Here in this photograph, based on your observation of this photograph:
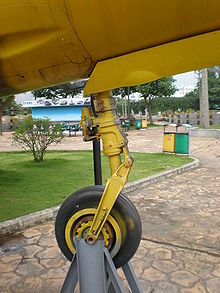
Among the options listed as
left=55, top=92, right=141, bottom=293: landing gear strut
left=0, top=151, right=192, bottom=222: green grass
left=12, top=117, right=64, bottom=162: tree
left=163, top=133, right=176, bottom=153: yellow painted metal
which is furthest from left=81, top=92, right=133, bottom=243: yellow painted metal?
left=163, top=133, right=176, bottom=153: yellow painted metal

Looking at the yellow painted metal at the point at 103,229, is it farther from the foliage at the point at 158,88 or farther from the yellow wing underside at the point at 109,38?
the foliage at the point at 158,88

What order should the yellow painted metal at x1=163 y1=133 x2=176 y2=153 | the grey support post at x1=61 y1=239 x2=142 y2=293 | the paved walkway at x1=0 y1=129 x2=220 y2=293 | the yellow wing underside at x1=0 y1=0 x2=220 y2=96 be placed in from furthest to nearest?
1. the yellow painted metal at x1=163 y1=133 x2=176 y2=153
2. the paved walkway at x1=0 y1=129 x2=220 y2=293
3. the grey support post at x1=61 y1=239 x2=142 y2=293
4. the yellow wing underside at x1=0 y1=0 x2=220 y2=96

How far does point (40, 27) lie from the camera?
1839 mm

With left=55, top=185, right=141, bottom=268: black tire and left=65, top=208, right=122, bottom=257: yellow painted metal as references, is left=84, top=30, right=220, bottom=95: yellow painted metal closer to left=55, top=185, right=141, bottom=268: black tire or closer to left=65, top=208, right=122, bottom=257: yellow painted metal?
left=55, top=185, right=141, bottom=268: black tire

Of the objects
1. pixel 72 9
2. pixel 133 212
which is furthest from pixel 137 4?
pixel 133 212

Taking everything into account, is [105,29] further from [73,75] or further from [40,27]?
[73,75]

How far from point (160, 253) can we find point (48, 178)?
14.1 feet

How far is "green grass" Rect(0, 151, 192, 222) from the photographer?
530 cm

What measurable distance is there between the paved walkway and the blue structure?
86.8ft

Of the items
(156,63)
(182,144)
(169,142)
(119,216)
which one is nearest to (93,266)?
(119,216)

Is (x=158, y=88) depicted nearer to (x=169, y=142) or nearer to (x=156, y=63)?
(x=169, y=142)

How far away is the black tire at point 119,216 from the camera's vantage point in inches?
83.0

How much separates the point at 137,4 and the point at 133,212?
4.50 ft

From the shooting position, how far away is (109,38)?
71.7 inches
